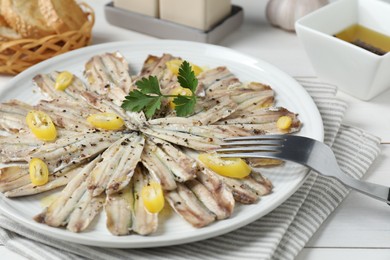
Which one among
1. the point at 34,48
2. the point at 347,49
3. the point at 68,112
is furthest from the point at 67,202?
the point at 347,49

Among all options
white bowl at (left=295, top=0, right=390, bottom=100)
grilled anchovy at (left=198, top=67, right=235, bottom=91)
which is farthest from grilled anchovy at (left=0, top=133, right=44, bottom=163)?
white bowl at (left=295, top=0, right=390, bottom=100)

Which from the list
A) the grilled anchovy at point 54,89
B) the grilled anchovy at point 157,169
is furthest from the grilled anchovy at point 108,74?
the grilled anchovy at point 157,169

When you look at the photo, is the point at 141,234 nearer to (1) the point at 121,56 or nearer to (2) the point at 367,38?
(1) the point at 121,56

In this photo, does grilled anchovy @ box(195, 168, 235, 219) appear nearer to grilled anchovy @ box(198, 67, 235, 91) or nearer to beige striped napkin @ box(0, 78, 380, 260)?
beige striped napkin @ box(0, 78, 380, 260)

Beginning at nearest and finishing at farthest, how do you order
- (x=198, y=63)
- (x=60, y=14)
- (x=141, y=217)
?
(x=141, y=217)
(x=198, y=63)
(x=60, y=14)

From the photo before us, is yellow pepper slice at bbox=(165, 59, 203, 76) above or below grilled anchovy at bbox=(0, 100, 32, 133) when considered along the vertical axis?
above

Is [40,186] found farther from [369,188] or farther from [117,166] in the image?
[369,188]
